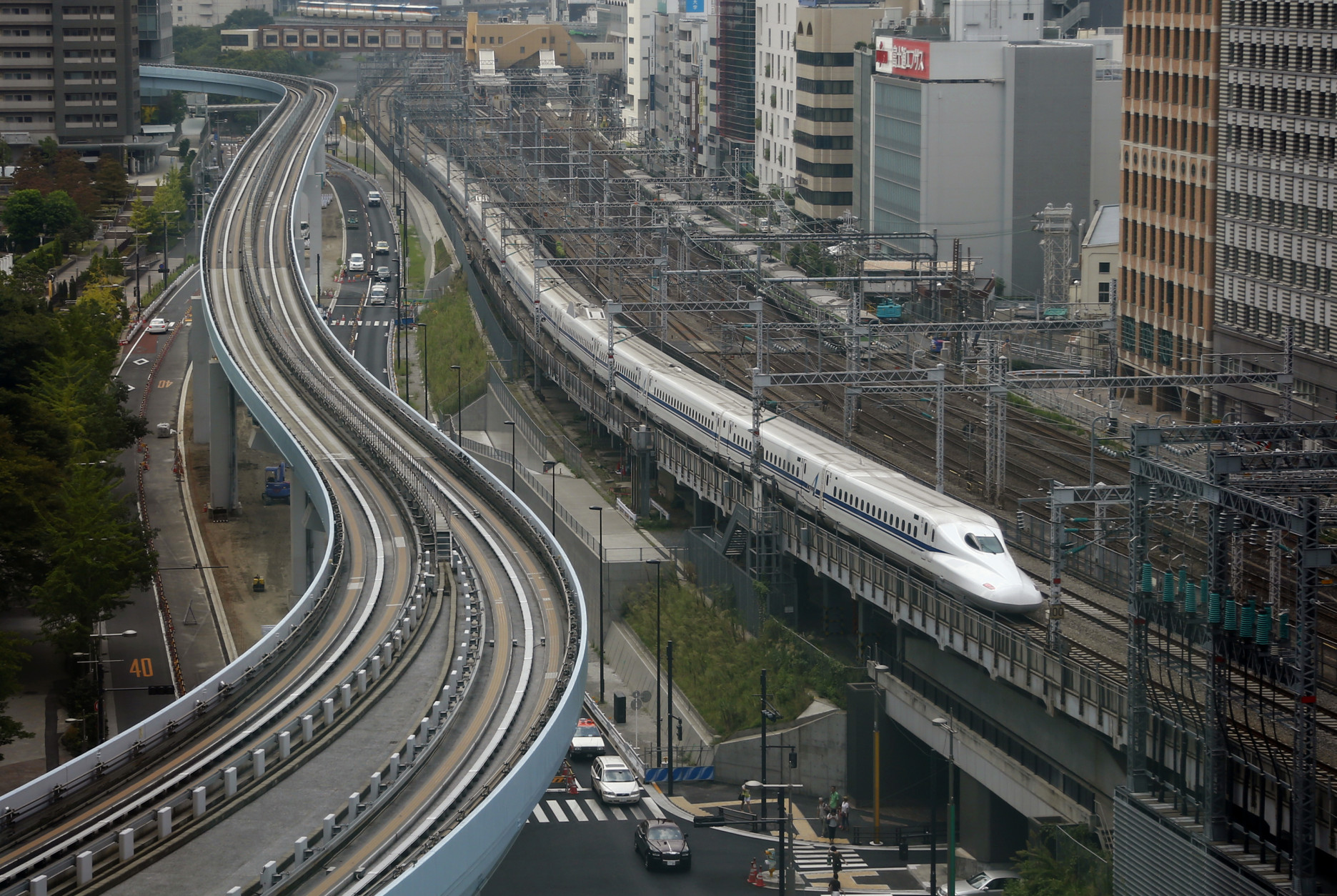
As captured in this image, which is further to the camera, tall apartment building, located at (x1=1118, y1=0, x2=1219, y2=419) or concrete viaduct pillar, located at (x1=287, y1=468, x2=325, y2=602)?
tall apartment building, located at (x1=1118, y1=0, x2=1219, y2=419)

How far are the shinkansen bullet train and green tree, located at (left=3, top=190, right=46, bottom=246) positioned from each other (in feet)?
174

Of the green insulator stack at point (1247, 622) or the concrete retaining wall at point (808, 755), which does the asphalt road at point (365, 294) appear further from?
the green insulator stack at point (1247, 622)

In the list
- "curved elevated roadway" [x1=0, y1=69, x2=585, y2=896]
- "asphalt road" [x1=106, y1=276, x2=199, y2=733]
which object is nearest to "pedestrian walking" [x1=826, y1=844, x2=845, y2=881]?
"curved elevated roadway" [x1=0, y1=69, x2=585, y2=896]

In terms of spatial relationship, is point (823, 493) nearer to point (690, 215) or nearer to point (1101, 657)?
point (1101, 657)

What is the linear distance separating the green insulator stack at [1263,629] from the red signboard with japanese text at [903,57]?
78062 mm

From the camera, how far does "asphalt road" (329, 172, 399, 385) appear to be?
117 metres

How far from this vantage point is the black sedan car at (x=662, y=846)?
49000mm

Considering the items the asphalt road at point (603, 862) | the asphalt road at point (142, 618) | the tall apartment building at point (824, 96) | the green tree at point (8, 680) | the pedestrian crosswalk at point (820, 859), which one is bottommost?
the pedestrian crosswalk at point (820, 859)

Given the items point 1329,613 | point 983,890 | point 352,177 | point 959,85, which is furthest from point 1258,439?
point 352,177

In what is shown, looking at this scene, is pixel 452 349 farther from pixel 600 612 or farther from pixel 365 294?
pixel 600 612

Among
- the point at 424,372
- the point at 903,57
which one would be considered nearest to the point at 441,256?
the point at 424,372

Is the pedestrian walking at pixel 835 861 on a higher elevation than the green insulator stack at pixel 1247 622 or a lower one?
lower

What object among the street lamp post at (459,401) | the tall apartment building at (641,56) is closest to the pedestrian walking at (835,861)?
the street lamp post at (459,401)

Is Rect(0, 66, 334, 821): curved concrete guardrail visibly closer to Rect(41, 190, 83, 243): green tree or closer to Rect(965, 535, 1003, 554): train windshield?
Rect(965, 535, 1003, 554): train windshield
